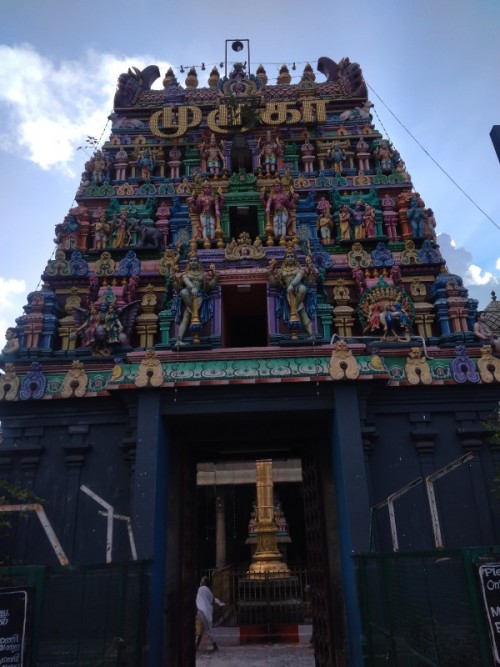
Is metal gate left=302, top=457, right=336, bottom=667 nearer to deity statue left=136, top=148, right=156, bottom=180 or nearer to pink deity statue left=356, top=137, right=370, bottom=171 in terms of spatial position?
pink deity statue left=356, top=137, right=370, bottom=171

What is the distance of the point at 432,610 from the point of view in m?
5.18

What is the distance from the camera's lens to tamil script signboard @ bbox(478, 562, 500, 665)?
4.31 meters

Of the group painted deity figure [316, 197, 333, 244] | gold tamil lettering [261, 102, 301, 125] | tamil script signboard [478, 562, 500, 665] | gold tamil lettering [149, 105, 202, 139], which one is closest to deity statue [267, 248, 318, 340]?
painted deity figure [316, 197, 333, 244]

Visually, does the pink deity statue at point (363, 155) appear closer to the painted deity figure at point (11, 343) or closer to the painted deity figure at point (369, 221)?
the painted deity figure at point (369, 221)

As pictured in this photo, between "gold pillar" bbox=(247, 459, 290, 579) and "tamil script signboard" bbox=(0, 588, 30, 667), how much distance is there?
517 inches

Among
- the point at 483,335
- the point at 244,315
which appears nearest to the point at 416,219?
the point at 483,335

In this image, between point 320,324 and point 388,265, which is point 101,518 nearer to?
point 320,324

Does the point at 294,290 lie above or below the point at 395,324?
above

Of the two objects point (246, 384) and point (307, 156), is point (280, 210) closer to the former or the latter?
point (307, 156)

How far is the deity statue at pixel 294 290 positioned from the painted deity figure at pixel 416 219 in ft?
12.0

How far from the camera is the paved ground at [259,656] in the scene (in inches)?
533

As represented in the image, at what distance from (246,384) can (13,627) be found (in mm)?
5515

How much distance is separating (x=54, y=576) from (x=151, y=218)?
36.9 feet

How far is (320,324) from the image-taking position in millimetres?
12961
